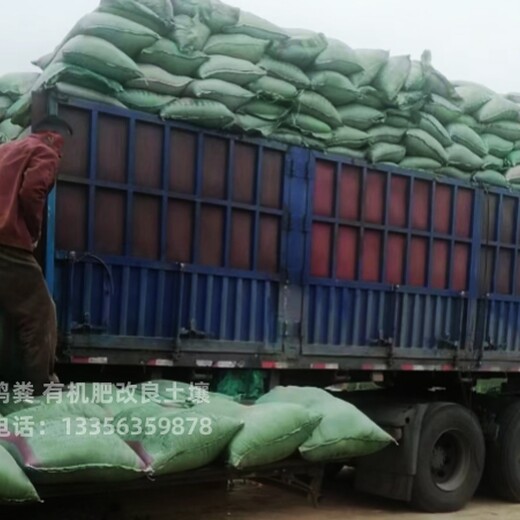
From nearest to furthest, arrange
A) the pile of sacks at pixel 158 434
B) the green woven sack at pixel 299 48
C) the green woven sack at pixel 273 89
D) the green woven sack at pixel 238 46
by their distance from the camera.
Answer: the pile of sacks at pixel 158 434 → the green woven sack at pixel 238 46 → the green woven sack at pixel 273 89 → the green woven sack at pixel 299 48

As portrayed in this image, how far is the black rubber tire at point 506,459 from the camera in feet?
22.2

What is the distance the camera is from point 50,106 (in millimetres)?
4508

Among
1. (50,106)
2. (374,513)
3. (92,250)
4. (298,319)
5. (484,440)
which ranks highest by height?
(50,106)

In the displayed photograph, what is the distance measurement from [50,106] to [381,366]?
2984 mm

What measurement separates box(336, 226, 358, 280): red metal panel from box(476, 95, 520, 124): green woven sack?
5.02 feet

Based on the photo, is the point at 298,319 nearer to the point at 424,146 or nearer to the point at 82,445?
the point at 424,146

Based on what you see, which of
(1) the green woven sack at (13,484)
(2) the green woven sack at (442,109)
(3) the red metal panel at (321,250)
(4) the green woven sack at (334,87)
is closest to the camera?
(1) the green woven sack at (13,484)

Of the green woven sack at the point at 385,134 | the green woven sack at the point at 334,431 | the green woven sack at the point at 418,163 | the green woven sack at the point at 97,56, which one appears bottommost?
the green woven sack at the point at 334,431

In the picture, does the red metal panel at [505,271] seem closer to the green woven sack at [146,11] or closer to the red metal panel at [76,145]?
the green woven sack at [146,11]

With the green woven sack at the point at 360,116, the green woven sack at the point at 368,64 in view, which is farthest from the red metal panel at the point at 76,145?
the green woven sack at the point at 368,64

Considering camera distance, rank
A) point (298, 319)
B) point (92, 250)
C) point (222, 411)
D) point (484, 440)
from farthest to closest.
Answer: point (484, 440) < point (298, 319) < point (92, 250) < point (222, 411)

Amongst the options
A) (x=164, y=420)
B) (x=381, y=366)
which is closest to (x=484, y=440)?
(x=381, y=366)

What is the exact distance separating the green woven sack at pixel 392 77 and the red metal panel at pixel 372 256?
0.97 metres

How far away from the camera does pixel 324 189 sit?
574cm
